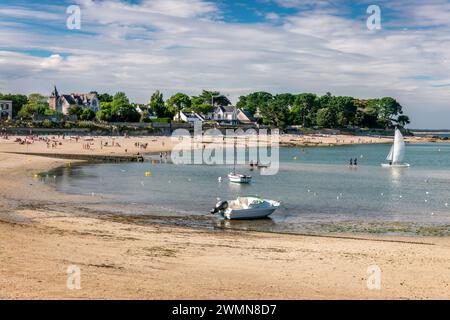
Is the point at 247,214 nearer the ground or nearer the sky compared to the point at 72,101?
nearer the ground

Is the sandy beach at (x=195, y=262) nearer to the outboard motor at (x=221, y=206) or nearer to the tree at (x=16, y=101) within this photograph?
the outboard motor at (x=221, y=206)

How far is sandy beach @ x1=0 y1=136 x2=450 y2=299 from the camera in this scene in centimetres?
1592

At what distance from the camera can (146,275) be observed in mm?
17562

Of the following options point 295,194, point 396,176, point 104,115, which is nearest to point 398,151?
point 396,176

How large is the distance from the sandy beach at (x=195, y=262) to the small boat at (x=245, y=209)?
13.4 feet

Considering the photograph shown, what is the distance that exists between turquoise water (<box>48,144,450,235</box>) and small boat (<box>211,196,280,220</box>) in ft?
2.39

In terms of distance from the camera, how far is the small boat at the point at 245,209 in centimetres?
3425

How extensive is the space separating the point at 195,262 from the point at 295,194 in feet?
97.5

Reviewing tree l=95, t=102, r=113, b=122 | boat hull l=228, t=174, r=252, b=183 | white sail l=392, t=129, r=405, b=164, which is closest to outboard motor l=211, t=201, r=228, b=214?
boat hull l=228, t=174, r=252, b=183

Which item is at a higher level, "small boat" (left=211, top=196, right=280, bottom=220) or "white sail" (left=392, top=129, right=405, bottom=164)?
"white sail" (left=392, top=129, right=405, bottom=164)

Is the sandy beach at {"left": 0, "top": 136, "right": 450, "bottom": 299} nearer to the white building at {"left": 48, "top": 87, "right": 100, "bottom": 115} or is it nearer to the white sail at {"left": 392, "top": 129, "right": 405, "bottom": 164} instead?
the white sail at {"left": 392, "top": 129, "right": 405, "bottom": 164}

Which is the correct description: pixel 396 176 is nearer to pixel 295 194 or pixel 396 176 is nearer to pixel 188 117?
pixel 295 194

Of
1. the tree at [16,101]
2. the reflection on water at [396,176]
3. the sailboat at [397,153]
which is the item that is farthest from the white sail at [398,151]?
the tree at [16,101]

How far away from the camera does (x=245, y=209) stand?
34750 mm
